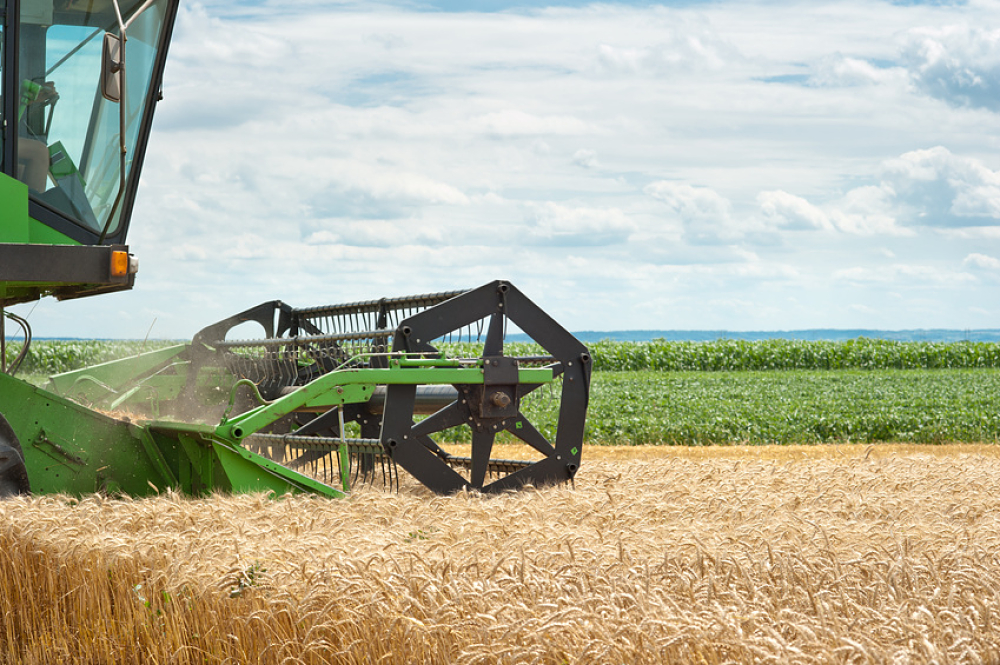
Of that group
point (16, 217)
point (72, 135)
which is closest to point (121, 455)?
point (16, 217)

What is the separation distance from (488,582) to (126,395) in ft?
13.8

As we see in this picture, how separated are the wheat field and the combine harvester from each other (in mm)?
322

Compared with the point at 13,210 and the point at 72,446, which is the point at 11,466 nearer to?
the point at 72,446

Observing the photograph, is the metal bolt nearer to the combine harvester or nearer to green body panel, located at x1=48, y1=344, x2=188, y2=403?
the combine harvester

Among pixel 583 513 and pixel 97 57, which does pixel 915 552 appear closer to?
pixel 583 513

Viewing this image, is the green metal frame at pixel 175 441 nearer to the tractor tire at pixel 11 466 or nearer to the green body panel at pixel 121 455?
the green body panel at pixel 121 455

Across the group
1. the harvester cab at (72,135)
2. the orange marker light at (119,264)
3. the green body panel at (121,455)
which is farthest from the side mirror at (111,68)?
the green body panel at (121,455)

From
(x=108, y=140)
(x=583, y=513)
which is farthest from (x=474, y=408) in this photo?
(x=108, y=140)

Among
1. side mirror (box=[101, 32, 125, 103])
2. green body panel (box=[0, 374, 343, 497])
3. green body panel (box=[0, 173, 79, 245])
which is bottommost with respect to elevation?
green body panel (box=[0, 374, 343, 497])

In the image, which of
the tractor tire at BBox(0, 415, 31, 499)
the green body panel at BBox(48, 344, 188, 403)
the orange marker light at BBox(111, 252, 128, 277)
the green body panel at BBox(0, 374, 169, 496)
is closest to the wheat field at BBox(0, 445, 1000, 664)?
the tractor tire at BBox(0, 415, 31, 499)

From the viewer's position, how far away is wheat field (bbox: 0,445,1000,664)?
2.61 m

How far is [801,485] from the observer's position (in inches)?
226

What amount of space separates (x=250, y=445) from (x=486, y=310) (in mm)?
1960

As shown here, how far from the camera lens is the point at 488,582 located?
292 cm
